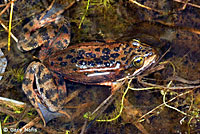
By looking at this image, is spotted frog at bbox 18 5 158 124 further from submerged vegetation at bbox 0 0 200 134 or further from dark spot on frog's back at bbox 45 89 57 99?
submerged vegetation at bbox 0 0 200 134

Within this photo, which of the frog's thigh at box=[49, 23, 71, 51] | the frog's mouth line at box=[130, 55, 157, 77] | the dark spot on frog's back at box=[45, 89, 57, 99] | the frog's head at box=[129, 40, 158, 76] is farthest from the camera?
the frog's thigh at box=[49, 23, 71, 51]

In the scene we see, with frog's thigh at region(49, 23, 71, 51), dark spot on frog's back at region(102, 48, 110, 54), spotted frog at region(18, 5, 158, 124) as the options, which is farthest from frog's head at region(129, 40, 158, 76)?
frog's thigh at region(49, 23, 71, 51)

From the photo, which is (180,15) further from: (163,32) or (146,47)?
(146,47)

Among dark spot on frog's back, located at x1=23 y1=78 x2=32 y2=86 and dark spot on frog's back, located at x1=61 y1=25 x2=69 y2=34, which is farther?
dark spot on frog's back, located at x1=61 y1=25 x2=69 y2=34

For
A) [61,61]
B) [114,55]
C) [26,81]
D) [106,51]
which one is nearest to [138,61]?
[114,55]

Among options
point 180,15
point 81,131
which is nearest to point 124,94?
point 81,131

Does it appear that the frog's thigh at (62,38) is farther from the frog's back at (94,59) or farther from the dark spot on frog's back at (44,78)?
the dark spot on frog's back at (44,78)

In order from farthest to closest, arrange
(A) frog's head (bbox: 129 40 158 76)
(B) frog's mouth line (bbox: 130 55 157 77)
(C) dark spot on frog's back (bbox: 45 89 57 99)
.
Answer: (C) dark spot on frog's back (bbox: 45 89 57 99), (B) frog's mouth line (bbox: 130 55 157 77), (A) frog's head (bbox: 129 40 158 76)
